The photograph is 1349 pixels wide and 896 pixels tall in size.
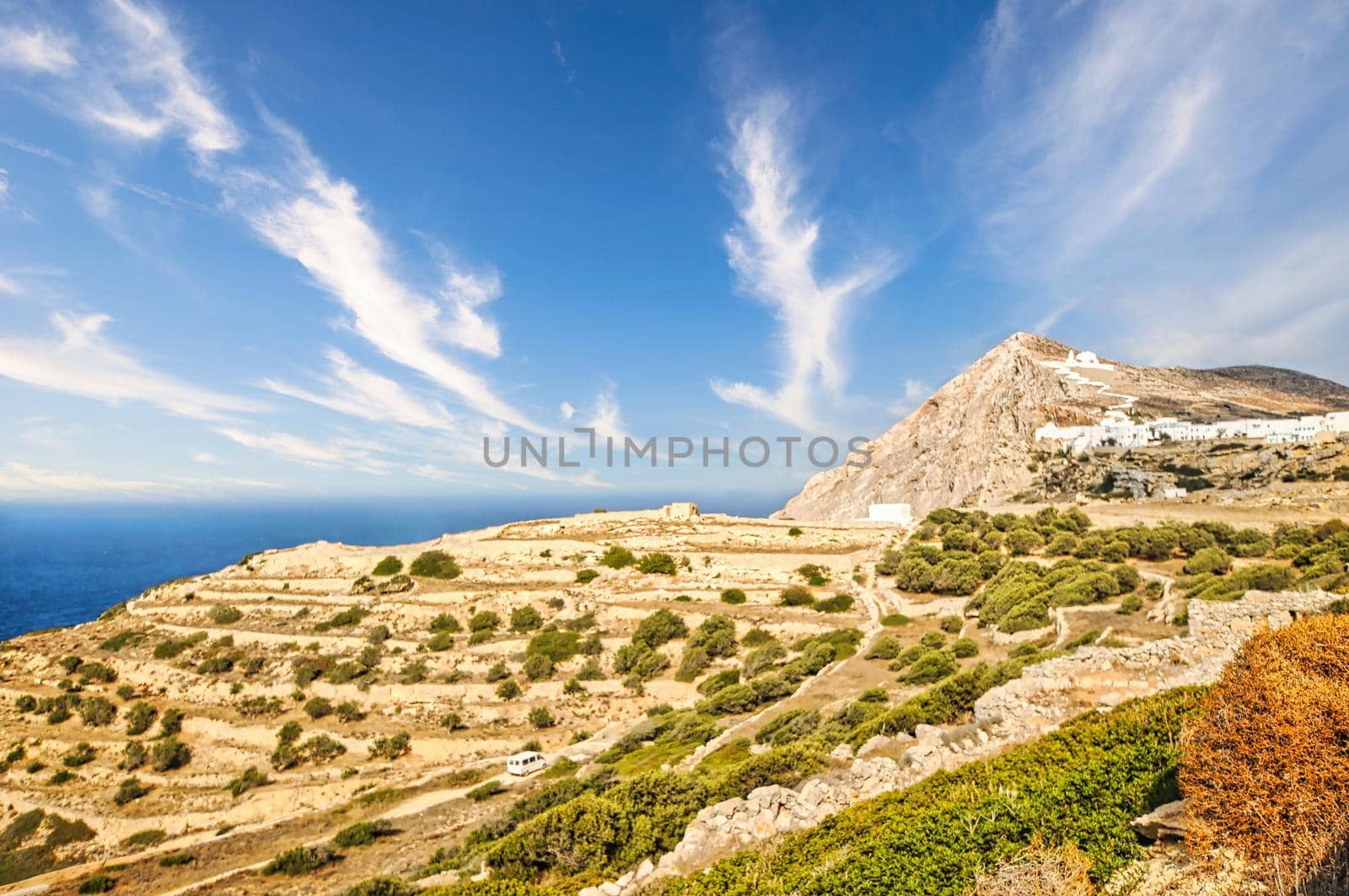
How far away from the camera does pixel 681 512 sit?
5412cm

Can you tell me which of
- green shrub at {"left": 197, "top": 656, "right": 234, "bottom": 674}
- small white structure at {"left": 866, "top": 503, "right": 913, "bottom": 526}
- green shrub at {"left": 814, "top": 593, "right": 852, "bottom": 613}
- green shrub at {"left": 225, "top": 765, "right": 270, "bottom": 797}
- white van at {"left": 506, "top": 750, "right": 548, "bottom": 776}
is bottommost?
green shrub at {"left": 225, "top": 765, "right": 270, "bottom": 797}

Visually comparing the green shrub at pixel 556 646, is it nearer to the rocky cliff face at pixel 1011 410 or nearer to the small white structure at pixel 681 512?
the small white structure at pixel 681 512

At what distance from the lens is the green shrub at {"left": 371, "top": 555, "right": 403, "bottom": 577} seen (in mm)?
42844

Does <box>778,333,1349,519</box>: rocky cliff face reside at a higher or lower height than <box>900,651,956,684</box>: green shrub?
higher

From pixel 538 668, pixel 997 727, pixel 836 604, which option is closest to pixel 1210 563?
pixel 836 604

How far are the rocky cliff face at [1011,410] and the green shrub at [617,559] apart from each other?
1768 inches

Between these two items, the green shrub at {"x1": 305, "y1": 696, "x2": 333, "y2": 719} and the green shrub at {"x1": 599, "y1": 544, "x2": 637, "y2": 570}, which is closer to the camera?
the green shrub at {"x1": 305, "y1": 696, "x2": 333, "y2": 719}

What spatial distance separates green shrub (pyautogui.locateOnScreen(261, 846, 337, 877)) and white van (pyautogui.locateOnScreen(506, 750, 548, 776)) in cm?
608

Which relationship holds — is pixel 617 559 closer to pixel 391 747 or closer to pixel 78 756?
pixel 391 747

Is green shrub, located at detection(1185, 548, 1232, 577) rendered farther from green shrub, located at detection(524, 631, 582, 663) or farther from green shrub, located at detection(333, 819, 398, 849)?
green shrub, located at detection(333, 819, 398, 849)

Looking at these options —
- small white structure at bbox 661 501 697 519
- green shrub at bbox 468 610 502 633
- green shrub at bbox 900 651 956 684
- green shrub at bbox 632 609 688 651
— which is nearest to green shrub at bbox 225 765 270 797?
green shrub at bbox 468 610 502 633

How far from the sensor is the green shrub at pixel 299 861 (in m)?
15.5

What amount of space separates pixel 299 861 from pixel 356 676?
1721 centimetres

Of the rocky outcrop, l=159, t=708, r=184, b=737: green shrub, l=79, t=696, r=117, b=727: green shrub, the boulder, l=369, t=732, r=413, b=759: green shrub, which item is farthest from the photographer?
l=79, t=696, r=117, b=727: green shrub
